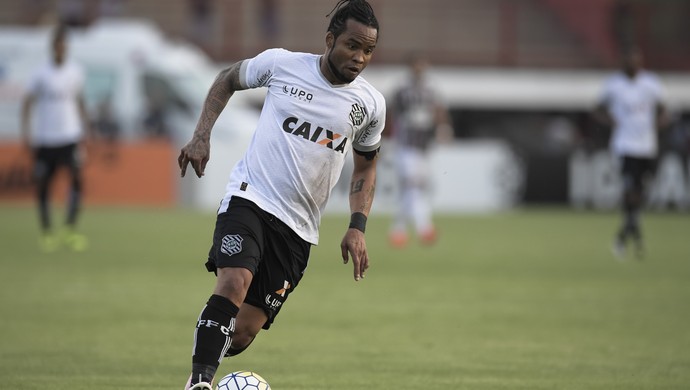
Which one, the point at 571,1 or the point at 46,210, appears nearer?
the point at 46,210

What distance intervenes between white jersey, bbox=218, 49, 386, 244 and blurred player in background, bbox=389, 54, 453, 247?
39.5 ft

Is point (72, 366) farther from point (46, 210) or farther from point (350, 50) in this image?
point (46, 210)

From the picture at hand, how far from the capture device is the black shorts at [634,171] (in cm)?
1798

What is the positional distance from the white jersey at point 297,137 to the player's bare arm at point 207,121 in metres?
0.07

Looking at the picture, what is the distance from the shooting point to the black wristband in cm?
698

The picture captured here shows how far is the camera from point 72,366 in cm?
824

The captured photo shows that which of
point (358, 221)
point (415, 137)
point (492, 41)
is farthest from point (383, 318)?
point (492, 41)

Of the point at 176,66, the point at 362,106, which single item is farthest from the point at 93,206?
the point at 362,106

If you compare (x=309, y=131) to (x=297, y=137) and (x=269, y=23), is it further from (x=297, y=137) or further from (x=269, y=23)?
(x=269, y=23)

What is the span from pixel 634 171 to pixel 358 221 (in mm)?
11876

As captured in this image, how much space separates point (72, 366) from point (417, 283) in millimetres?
6423

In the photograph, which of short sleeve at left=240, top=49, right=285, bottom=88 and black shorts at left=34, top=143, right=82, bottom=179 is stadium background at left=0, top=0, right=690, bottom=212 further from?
short sleeve at left=240, top=49, right=285, bottom=88

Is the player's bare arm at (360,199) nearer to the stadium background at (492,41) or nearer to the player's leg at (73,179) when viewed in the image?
the player's leg at (73,179)

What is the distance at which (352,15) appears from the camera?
6.76m
